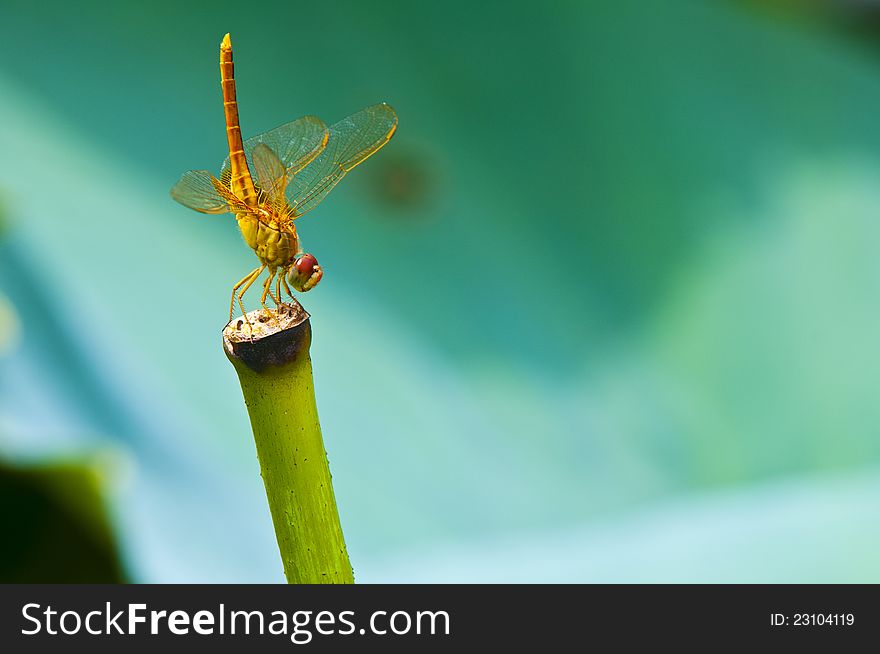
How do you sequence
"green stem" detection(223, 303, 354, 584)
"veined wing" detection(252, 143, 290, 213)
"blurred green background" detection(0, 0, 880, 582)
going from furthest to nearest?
1. "blurred green background" detection(0, 0, 880, 582)
2. "veined wing" detection(252, 143, 290, 213)
3. "green stem" detection(223, 303, 354, 584)

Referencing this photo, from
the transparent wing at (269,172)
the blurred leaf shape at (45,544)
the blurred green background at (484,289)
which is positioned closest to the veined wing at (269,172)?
the transparent wing at (269,172)

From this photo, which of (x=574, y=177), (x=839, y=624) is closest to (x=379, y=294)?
(x=574, y=177)

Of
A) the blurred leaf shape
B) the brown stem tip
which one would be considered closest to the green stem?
the brown stem tip

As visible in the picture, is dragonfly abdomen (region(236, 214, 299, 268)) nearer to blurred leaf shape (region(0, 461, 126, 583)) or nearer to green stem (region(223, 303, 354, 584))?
green stem (region(223, 303, 354, 584))

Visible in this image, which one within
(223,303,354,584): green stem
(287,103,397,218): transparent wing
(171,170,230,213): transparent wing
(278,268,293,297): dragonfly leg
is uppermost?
(287,103,397,218): transparent wing

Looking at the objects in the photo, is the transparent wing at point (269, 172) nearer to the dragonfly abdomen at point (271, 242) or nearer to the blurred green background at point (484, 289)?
the dragonfly abdomen at point (271, 242)

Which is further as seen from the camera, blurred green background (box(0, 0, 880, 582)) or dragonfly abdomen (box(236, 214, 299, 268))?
blurred green background (box(0, 0, 880, 582))

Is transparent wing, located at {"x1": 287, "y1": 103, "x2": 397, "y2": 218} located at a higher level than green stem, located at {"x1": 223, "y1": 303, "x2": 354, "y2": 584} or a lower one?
higher
